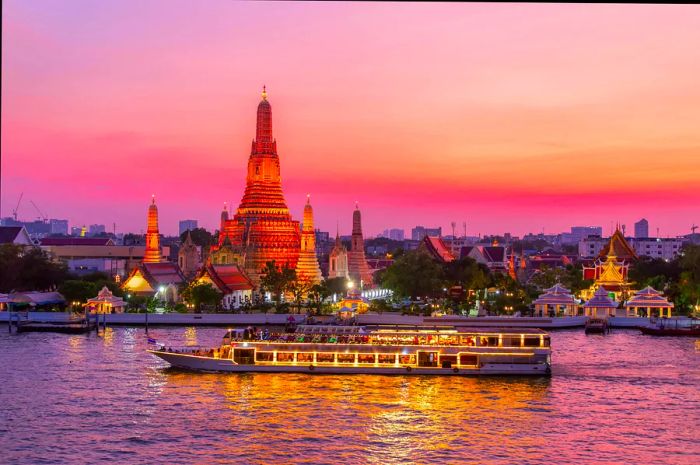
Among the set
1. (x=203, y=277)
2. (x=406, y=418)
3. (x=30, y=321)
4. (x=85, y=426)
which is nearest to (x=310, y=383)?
(x=406, y=418)

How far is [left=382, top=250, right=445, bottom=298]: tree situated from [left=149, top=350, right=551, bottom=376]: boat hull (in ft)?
89.0

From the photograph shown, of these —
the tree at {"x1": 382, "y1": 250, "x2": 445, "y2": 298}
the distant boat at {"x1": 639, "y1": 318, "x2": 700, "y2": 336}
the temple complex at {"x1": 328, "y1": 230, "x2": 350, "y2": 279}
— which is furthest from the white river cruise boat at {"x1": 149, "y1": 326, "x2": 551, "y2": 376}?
the temple complex at {"x1": 328, "y1": 230, "x2": 350, "y2": 279}

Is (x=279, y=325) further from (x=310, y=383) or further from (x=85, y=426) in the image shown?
(x=85, y=426)

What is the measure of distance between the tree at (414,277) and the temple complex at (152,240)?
1905 centimetres

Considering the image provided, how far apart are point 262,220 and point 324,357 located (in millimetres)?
37690

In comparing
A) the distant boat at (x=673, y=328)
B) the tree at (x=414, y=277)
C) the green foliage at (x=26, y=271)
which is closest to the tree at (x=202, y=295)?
the green foliage at (x=26, y=271)

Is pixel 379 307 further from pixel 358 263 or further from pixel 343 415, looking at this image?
pixel 343 415

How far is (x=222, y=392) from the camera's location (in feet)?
91.1

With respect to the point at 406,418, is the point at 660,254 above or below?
above

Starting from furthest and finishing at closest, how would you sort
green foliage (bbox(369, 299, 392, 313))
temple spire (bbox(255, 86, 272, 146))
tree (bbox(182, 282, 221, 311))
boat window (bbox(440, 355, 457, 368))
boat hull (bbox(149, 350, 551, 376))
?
temple spire (bbox(255, 86, 272, 146)) → green foliage (bbox(369, 299, 392, 313)) → tree (bbox(182, 282, 221, 311)) → boat window (bbox(440, 355, 457, 368)) → boat hull (bbox(149, 350, 551, 376))

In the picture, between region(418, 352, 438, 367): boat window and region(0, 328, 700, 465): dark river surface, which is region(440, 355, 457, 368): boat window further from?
region(0, 328, 700, 465): dark river surface

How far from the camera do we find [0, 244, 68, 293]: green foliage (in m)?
56.7

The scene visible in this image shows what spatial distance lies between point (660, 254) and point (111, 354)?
132754mm

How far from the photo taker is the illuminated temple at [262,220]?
221ft
